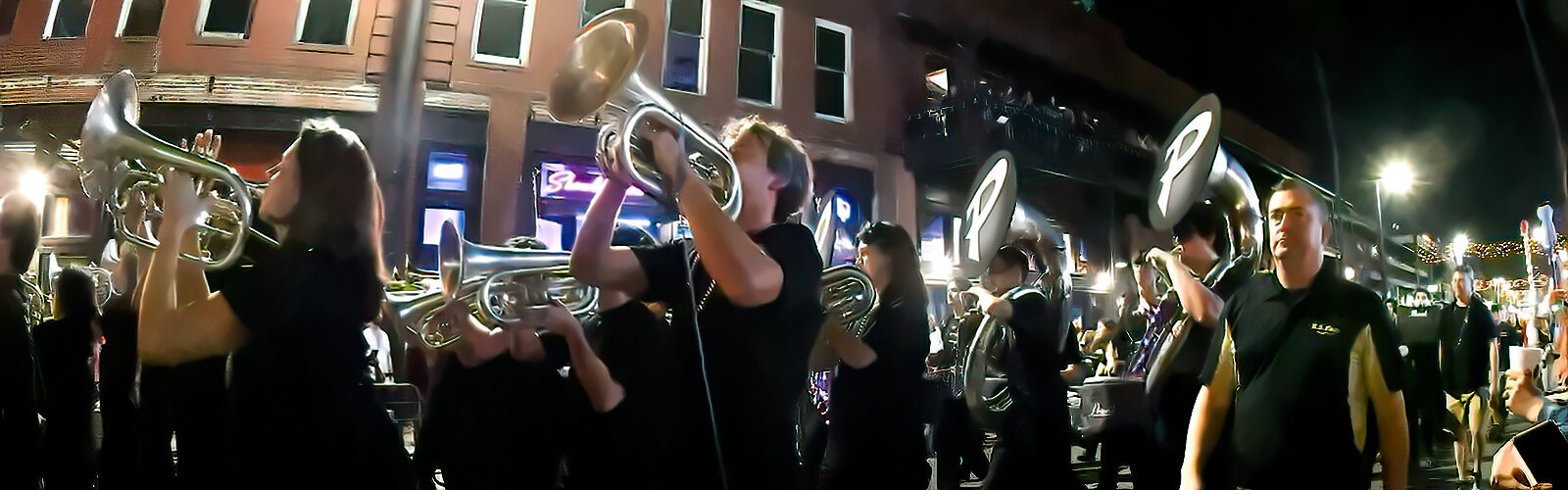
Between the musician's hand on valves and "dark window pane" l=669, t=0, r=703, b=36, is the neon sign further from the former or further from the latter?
the musician's hand on valves

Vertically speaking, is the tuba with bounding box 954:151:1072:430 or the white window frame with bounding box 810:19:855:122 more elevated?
the white window frame with bounding box 810:19:855:122

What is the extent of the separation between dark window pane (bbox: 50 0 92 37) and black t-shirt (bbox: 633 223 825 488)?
2.91 ft

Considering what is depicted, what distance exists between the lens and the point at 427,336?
1.25m

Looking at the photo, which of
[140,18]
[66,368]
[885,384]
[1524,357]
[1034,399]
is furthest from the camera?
[1524,357]

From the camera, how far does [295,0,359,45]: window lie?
4.08 feet

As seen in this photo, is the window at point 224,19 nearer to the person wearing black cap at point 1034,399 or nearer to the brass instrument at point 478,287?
the brass instrument at point 478,287

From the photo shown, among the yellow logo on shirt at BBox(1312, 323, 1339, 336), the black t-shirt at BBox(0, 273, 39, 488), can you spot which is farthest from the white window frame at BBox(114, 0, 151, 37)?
the yellow logo on shirt at BBox(1312, 323, 1339, 336)

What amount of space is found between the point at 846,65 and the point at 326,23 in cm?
75

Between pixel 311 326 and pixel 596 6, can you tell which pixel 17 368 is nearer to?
pixel 311 326

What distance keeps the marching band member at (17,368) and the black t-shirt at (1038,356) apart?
64.5 inches

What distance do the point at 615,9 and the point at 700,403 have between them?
22.6 inches

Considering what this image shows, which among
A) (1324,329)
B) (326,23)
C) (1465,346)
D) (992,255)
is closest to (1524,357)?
(1465,346)

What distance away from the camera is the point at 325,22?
1.28m

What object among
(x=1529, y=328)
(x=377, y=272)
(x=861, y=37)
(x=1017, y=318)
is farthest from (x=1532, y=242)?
(x=377, y=272)
